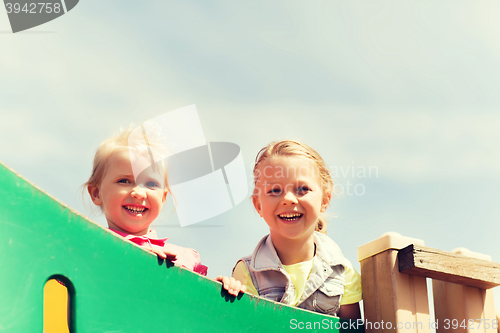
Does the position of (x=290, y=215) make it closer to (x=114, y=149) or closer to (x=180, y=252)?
(x=180, y=252)

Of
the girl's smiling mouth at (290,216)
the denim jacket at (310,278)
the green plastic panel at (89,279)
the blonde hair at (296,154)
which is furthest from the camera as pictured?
the blonde hair at (296,154)

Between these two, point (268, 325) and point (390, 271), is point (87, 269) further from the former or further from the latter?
point (390, 271)

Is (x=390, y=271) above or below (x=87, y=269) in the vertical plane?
below

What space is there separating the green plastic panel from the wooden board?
647 millimetres

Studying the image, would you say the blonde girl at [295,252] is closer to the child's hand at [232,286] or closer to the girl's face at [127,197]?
the girl's face at [127,197]

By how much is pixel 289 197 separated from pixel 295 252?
311mm

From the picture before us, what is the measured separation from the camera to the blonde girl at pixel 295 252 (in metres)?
2.11

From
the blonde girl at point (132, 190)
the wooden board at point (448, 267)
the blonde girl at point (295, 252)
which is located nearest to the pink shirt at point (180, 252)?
the blonde girl at point (132, 190)

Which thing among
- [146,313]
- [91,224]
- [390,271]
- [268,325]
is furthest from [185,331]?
[390,271]

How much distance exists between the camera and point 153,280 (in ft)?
4.34

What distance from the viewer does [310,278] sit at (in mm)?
2127

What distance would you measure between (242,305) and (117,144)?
4.17 ft

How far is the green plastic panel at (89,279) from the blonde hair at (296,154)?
3.27 ft

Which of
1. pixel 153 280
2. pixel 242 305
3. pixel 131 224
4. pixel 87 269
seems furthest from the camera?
pixel 131 224
